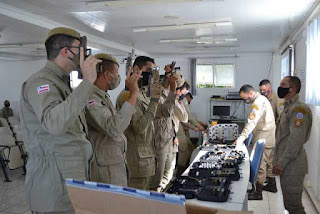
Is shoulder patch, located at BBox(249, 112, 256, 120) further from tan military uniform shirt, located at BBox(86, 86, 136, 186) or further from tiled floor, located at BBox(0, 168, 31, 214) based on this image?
tiled floor, located at BBox(0, 168, 31, 214)

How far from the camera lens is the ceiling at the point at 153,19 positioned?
4309mm

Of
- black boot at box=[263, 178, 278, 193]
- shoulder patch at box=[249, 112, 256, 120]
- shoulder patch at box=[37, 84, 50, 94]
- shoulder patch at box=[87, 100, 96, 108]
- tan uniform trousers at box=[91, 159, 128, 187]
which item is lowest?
black boot at box=[263, 178, 278, 193]

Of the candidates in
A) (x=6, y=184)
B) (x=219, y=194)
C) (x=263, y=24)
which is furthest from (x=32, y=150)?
(x=263, y=24)

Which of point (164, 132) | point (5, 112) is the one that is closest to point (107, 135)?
point (164, 132)

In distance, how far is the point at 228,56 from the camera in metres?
10.2

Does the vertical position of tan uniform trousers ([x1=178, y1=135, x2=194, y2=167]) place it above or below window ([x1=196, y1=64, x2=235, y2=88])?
below

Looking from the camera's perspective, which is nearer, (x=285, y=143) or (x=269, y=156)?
(x=285, y=143)

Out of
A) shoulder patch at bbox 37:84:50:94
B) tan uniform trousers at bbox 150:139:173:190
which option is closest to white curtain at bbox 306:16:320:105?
tan uniform trousers at bbox 150:139:173:190

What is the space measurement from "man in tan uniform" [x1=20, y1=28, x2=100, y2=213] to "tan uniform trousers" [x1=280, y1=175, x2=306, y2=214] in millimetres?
2246

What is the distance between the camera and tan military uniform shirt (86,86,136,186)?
6.30 feet

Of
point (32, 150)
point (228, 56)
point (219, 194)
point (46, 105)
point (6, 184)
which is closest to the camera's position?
point (46, 105)

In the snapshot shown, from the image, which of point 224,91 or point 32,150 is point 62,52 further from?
point 224,91

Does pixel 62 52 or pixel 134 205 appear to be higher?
pixel 62 52

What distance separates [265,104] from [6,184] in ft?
14.8
